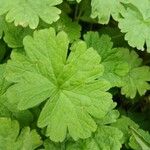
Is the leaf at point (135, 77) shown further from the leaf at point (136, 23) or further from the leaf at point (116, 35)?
the leaf at point (136, 23)

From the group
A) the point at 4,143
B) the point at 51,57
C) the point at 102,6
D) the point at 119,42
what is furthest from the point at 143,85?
the point at 4,143

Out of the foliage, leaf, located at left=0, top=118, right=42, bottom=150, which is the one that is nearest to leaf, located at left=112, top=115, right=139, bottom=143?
the foliage

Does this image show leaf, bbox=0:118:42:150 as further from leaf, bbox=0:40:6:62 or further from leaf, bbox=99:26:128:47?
leaf, bbox=99:26:128:47

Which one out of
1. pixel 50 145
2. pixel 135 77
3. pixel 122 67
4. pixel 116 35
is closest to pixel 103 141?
pixel 50 145

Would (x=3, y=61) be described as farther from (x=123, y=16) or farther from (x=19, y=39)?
(x=123, y=16)

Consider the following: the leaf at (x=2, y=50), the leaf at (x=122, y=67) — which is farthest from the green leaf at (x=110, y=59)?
the leaf at (x=2, y=50)

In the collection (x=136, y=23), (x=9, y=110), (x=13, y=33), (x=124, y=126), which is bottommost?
(x=124, y=126)

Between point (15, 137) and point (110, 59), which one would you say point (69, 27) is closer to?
point (110, 59)
